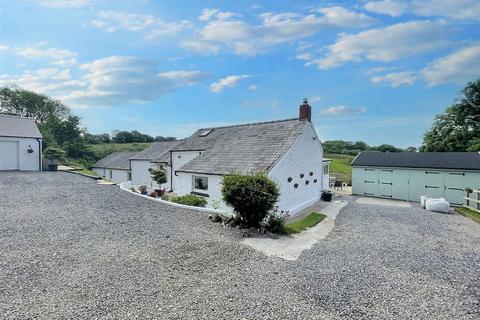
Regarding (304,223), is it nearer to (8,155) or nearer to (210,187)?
(210,187)

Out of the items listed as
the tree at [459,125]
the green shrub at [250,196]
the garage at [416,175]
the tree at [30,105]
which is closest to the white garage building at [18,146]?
the green shrub at [250,196]

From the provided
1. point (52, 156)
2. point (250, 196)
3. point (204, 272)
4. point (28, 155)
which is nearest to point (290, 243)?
point (250, 196)

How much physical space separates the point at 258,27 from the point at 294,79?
18.6 feet

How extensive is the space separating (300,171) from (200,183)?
670 centimetres

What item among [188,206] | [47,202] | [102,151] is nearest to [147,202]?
[188,206]

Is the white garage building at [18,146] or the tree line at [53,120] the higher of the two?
the tree line at [53,120]

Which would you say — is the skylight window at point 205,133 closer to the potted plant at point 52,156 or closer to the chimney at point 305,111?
the chimney at point 305,111

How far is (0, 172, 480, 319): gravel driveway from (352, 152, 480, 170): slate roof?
1054 centimetres

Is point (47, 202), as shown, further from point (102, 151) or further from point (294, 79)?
point (102, 151)

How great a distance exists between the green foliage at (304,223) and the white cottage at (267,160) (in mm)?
1445

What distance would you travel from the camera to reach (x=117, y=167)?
119 ft

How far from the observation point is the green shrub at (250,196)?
31.7ft

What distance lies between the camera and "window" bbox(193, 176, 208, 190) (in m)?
17.0

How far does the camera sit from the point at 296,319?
439cm
